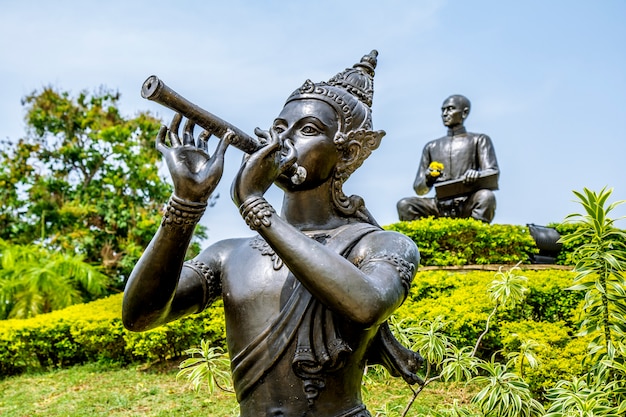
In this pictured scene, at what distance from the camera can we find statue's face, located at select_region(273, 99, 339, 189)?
8.53 feet

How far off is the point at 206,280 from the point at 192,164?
1.89ft

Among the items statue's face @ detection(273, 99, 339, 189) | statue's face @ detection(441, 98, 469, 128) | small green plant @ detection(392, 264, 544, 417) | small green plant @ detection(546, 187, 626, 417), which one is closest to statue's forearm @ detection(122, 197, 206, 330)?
statue's face @ detection(273, 99, 339, 189)

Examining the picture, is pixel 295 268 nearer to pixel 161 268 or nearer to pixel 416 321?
pixel 161 268

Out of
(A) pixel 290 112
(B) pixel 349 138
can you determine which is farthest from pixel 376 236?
(A) pixel 290 112

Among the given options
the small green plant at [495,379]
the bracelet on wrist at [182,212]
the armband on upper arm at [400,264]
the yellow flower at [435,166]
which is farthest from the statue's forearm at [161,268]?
the yellow flower at [435,166]

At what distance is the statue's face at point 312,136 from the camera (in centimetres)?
260

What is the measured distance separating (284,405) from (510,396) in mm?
2058

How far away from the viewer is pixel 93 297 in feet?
42.1

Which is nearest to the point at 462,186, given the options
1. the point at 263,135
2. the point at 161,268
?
the point at 263,135

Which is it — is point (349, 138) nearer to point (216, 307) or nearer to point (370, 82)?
point (370, 82)

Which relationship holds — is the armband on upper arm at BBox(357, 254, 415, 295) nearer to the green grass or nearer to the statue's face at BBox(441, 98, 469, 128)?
the green grass

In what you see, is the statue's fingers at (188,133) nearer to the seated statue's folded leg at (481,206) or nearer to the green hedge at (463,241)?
the green hedge at (463,241)

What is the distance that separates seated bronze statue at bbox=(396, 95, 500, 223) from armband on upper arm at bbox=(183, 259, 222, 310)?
8.16 metres

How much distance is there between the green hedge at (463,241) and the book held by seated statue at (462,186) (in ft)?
3.37
